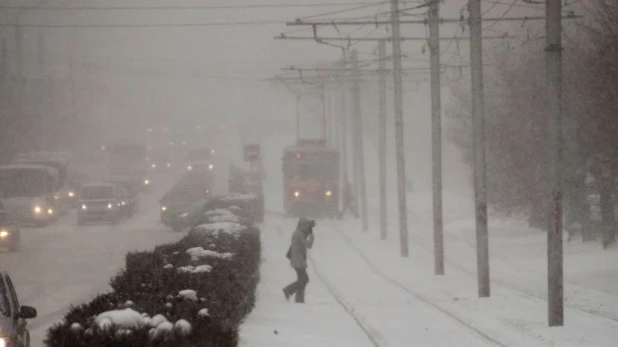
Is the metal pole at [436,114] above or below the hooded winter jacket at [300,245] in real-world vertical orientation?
above

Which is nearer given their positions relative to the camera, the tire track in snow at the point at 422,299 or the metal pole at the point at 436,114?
the tire track in snow at the point at 422,299

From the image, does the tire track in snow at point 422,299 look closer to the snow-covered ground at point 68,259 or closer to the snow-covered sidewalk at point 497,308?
the snow-covered sidewalk at point 497,308

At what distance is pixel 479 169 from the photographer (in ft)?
76.1

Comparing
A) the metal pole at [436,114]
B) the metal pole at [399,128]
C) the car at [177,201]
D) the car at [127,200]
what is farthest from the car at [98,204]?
the metal pole at [436,114]

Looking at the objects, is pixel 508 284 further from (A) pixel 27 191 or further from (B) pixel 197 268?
(A) pixel 27 191

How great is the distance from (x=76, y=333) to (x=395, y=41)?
80.0 feet

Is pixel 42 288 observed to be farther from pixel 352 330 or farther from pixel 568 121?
pixel 568 121

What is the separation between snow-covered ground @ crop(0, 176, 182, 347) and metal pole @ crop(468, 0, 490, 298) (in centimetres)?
920

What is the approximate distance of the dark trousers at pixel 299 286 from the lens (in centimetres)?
2144

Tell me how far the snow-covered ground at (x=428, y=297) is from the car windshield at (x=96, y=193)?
13172mm

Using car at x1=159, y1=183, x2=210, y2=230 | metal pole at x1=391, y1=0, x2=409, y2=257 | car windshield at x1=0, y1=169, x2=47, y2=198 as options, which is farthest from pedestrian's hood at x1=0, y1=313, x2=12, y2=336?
car windshield at x1=0, y1=169, x2=47, y2=198

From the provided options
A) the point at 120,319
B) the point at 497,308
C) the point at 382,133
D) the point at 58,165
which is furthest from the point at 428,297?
the point at 58,165

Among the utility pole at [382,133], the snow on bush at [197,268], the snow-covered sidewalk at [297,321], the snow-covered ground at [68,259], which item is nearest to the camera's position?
the snow on bush at [197,268]

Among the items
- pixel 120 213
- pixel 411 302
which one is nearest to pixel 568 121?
pixel 411 302
